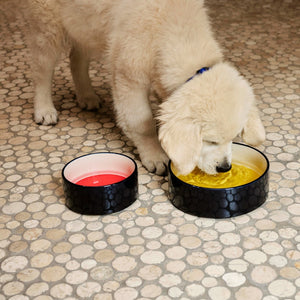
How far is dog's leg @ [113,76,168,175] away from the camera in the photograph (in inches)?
85.3

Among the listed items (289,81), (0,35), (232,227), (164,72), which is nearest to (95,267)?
(232,227)

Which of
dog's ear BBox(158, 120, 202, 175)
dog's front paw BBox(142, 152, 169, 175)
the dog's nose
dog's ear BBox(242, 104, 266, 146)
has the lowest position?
dog's front paw BBox(142, 152, 169, 175)

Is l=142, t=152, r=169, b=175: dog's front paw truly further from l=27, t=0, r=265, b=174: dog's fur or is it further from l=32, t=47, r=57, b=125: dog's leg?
l=32, t=47, r=57, b=125: dog's leg

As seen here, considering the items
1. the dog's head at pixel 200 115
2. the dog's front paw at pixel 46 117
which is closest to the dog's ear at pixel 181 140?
the dog's head at pixel 200 115

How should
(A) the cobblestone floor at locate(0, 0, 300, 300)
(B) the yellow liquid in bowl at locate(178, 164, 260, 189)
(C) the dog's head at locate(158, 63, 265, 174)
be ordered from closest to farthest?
1. (A) the cobblestone floor at locate(0, 0, 300, 300)
2. (C) the dog's head at locate(158, 63, 265, 174)
3. (B) the yellow liquid in bowl at locate(178, 164, 260, 189)

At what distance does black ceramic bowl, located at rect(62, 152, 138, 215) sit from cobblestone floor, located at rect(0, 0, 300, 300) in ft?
0.14

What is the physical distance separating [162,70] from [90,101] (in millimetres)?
843

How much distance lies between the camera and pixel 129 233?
1821 mm

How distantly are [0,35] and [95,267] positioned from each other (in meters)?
2.72

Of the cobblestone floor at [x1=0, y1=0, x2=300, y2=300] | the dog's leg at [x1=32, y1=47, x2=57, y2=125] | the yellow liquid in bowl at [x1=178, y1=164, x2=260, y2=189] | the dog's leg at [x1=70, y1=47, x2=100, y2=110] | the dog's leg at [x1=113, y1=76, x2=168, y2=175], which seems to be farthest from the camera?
the dog's leg at [x1=70, y1=47, x2=100, y2=110]

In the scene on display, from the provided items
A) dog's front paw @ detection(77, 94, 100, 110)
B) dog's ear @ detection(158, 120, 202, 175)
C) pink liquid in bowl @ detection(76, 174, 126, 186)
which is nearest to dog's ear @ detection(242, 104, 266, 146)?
dog's ear @ detection(158, 120, 202, 175)

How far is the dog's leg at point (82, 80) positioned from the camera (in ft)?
8.91

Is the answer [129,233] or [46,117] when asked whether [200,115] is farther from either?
[46,117]

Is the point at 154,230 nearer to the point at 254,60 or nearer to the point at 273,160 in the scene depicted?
the point at 273,160
